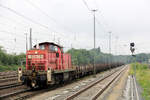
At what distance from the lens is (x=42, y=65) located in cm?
1371

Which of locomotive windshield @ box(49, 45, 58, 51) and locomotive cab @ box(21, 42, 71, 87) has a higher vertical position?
locomotive windshield @ box(49, 45, 58, 51)

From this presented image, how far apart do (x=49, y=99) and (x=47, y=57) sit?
4348 mm

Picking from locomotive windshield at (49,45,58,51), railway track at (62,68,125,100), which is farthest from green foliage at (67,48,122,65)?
railway track at (62,68,125,100)

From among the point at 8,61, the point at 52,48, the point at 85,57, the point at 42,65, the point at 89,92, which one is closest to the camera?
the point at 89,92

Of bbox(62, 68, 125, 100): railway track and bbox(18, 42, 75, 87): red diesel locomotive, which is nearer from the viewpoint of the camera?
bbox(62, 68, 125, 100): railway track

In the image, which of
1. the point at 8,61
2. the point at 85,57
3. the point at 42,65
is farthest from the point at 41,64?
the point at 8,61

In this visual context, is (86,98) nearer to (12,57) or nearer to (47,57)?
(47,57)

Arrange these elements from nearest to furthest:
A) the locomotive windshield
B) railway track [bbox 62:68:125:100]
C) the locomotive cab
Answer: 1. railway track [bbox 62:68:125:100]
2. the locomotive cab
3. the locomotive windshield

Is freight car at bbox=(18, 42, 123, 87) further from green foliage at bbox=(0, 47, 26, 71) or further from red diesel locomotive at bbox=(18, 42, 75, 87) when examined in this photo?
green foliage at bbox=(0, 47, 26, 71)

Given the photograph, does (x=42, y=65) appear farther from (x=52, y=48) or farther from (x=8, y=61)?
(x=8, y=61)

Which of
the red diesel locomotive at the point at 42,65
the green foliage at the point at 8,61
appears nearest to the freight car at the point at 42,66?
the red diesel locomotive at the point at 42,65

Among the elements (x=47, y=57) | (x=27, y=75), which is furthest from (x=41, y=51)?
(x=27, y=75)

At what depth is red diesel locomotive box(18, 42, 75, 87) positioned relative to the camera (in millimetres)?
12711

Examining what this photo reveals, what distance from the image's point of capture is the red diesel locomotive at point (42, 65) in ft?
41.7
